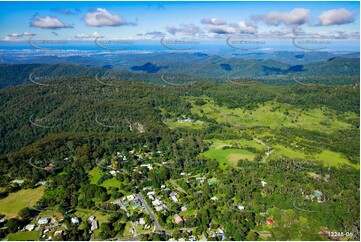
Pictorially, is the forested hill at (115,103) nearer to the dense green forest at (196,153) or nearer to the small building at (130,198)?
the dense green forest at (196,153)

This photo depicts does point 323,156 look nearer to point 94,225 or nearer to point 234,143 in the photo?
point 234,143

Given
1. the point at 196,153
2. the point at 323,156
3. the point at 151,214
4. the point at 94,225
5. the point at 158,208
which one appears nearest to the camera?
the point at 94,225

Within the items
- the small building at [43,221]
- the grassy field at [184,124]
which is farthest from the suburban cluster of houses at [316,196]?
the grassy field at [184,124]

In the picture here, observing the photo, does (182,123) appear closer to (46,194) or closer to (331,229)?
(46,194)

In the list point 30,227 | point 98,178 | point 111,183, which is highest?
point 30,227

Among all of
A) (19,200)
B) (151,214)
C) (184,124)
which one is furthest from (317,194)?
(19,200)

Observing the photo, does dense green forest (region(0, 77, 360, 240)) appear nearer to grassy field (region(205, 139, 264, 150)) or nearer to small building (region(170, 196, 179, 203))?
grassy field (region(205, 139, 264, 150))
